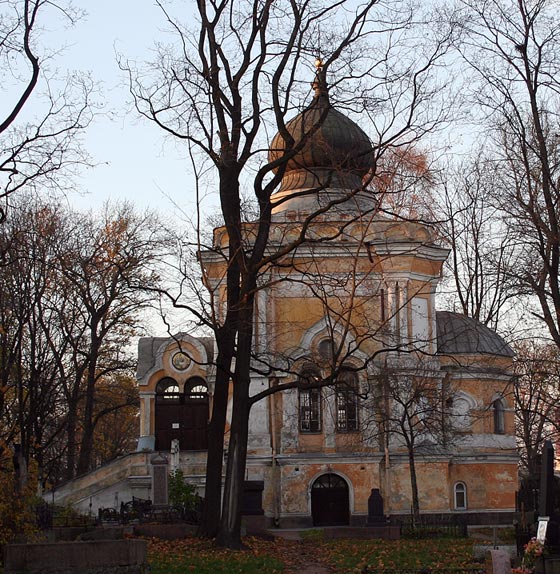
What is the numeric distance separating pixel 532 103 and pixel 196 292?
25.2ft

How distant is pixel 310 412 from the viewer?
33.1 metres

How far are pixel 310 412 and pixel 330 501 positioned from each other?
294 centimetres

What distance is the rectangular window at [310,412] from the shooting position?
3297cm

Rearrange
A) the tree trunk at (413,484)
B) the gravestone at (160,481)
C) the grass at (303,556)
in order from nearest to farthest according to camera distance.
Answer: the grass at (303,556) < the gravestone at (160,481) < the tree trunk at (413,484)

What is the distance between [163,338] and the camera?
38281 mm

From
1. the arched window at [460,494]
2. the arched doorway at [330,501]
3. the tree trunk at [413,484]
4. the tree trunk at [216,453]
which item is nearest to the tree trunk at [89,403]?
the arched doorway at [330,501]

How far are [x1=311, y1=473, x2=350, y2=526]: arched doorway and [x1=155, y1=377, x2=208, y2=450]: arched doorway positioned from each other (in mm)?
4898

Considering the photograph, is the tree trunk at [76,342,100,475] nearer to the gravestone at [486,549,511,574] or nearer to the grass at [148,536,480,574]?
the grass at [148,536,480,574]

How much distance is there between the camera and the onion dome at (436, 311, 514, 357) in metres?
34.6

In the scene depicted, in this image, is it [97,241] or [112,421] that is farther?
[112,421]

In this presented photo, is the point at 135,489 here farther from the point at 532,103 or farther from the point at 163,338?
the point at 532,103

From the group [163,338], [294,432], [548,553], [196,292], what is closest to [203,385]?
[163,338]

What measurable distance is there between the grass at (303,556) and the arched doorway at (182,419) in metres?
12.4

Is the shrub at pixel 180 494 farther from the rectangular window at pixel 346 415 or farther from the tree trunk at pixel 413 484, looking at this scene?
the rectangular window at pixel 346 415
